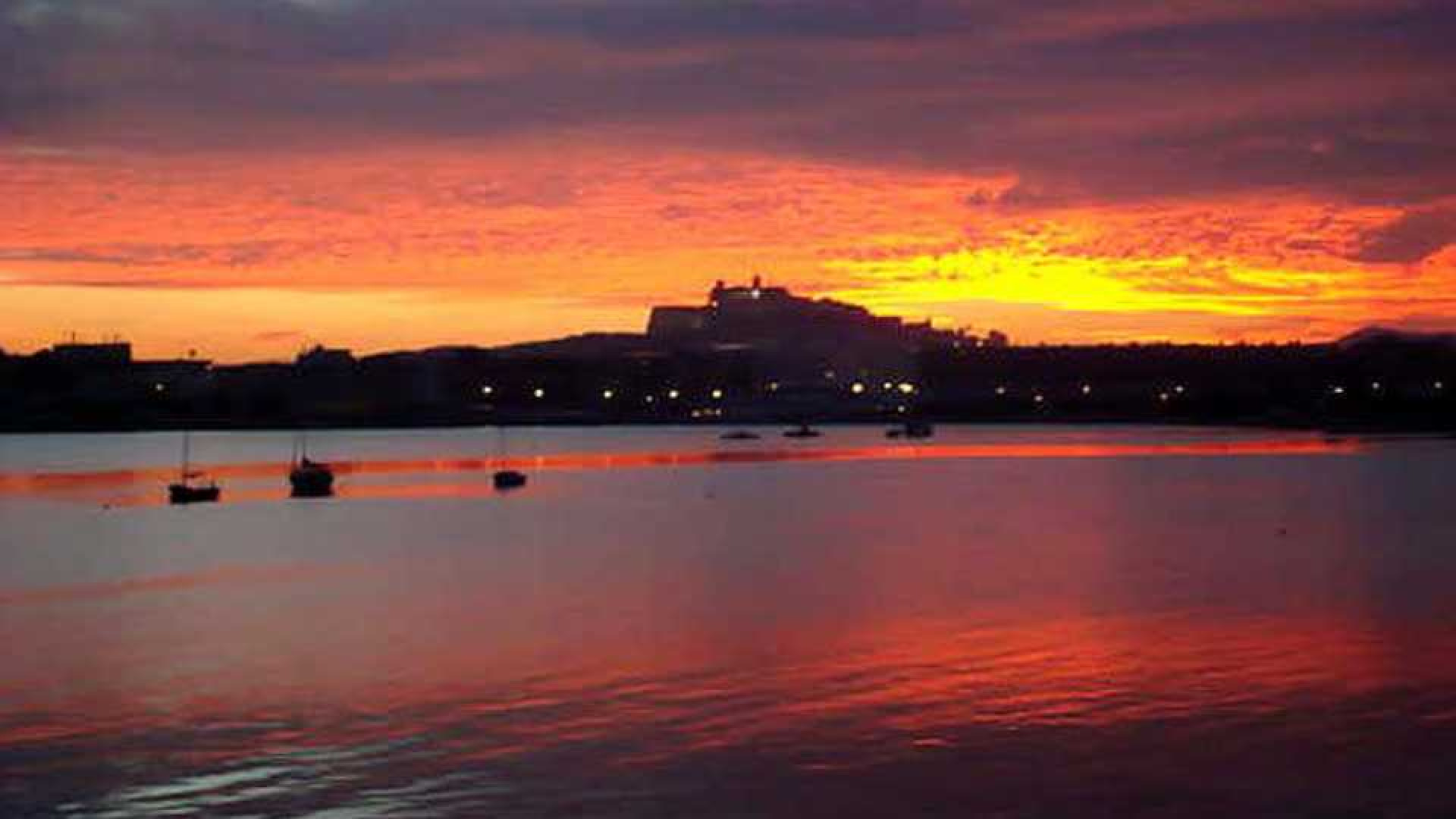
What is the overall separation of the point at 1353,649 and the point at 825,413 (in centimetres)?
14128

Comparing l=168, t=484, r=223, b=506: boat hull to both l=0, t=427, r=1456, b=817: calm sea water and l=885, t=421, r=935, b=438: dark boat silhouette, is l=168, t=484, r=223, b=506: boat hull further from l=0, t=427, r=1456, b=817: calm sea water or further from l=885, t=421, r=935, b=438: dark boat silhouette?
l=885, t=421, r=935, b=438: dark boat silhouette

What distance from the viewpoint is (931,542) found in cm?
4488

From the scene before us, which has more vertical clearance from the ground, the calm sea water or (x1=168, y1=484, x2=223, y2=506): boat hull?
(x1=168, y1=484, x2=223, y2=506): boat hull

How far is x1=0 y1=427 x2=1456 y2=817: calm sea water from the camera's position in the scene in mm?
15695

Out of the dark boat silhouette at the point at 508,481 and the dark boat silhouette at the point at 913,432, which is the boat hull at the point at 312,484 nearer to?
the dark boat silhouette at the point at 508,481

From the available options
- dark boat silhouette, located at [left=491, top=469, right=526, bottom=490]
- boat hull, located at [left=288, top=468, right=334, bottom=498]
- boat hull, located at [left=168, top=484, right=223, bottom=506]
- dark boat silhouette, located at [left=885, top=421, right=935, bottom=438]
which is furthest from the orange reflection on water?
boat hull, located at [left=168, top=484, right=223, bottom=506]

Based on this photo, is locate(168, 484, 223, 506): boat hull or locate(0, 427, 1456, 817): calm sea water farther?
locate(168, 484, 223, 506): boat hull

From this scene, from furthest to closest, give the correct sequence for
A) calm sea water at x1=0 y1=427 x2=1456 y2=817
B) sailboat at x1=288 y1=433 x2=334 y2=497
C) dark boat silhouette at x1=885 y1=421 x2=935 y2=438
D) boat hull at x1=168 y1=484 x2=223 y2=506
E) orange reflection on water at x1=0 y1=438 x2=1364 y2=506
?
dark boat silhouette at x1=885 y1=421 x2=935 y2=438
orange reflection on water at x1=0 y1=438 x2=1364 y2=506
sailboat at x1=288 y1=433 x2=334 y2=497
boat hull at x1=168 y1=484 x2=223 y2=506
calm sea water at x1=0 y1=427 x2=1456 y2=817

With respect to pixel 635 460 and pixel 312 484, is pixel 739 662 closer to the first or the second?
pixel 312 484

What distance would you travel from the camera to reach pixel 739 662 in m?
23.6

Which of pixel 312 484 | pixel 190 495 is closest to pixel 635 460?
pixel 312 484

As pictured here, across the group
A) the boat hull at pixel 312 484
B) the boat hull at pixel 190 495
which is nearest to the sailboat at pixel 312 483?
the boat hull at pixel 312 484

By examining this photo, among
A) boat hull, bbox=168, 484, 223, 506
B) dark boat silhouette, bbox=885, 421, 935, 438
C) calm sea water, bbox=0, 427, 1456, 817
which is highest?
dark boat silhouette, bbox=885, 421, 935, 438

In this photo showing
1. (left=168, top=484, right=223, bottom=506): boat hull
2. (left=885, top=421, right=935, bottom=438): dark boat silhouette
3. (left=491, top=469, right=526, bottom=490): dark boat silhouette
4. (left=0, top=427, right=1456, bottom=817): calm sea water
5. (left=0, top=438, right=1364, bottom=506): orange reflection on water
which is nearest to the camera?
(left=0, top=427, right=1456, bottom=817): calm sea water
